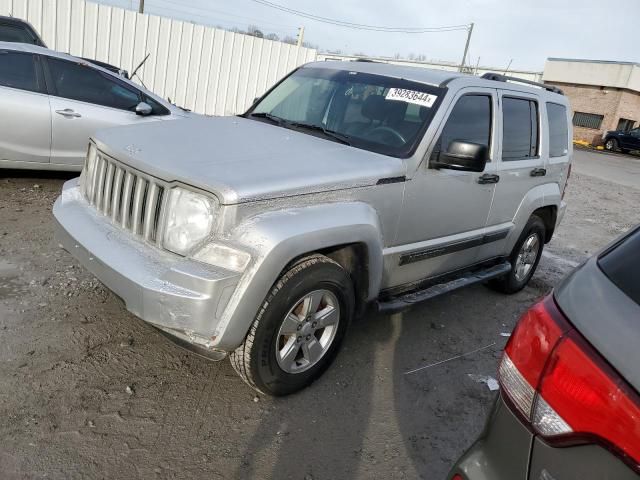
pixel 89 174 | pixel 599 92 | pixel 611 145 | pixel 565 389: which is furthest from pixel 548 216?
pixel 599 92

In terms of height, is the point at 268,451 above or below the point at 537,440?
below

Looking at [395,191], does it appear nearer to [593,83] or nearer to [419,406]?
[419,406]

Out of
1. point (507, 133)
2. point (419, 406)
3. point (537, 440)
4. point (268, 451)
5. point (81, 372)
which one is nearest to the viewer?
point (537, 440)

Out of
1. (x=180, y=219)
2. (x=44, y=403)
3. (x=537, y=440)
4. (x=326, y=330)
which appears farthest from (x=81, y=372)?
(x=537, y=440)

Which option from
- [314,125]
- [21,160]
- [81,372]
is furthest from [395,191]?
[21,160]

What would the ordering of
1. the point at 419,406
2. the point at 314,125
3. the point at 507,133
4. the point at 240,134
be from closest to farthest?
the point at 419,406
the point at 240,134
the point at 314,125
the point at 507,133

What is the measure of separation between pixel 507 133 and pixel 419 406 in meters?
2.43

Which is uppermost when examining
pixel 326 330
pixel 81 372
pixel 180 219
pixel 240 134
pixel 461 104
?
pixel 461 104

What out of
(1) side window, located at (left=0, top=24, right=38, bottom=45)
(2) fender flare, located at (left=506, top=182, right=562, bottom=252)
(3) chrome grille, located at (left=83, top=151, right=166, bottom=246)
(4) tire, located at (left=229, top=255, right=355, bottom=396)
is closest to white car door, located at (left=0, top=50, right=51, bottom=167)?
(1) side window, located at (left=0, top=24, right=38, bottom=45)

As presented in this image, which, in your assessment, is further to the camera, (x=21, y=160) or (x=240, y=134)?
(x=21, y=160)

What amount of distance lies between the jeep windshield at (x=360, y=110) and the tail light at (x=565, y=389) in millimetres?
2169

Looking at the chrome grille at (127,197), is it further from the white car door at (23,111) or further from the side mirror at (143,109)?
the side mirror at (143,109)

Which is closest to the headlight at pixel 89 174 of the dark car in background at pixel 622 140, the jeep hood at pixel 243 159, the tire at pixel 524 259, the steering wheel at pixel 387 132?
the jeep hood at pixel 243 159

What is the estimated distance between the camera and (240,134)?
3.62 meters
